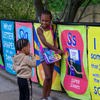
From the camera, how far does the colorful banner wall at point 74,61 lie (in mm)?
4198

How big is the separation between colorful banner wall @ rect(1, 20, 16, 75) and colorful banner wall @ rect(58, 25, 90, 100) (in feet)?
6.73

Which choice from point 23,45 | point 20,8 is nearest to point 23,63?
point 23,45

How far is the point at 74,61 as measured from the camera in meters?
4.37

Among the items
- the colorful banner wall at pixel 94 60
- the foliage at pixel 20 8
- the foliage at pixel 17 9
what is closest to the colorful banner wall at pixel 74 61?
the colorful banner wall at pixel 94 60

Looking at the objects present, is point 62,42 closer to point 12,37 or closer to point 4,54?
point 12,37

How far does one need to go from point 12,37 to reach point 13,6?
6.18 ft

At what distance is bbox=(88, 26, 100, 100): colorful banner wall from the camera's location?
3830mm

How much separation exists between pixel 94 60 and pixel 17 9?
176 inches

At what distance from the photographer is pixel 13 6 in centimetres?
754

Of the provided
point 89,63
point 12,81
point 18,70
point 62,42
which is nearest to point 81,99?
point 89,63

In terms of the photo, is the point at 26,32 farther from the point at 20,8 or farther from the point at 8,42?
the point at 20,8

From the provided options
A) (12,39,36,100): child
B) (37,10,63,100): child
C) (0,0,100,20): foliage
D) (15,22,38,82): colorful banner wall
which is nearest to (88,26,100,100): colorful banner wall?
(37,10,63,100): child

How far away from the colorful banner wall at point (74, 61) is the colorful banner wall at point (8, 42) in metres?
→ 2.05

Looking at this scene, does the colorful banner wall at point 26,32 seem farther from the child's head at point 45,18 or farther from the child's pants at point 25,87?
the child's pants at point 25,87
